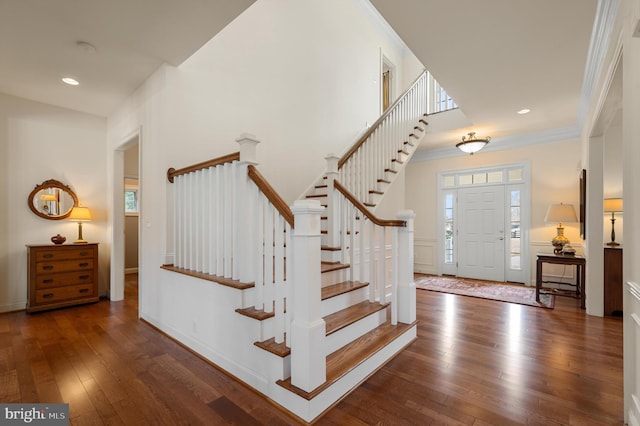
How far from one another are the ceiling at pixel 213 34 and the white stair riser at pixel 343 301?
→ 2375 mm

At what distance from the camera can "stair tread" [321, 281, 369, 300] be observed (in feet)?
8.26

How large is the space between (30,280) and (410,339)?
4.48m

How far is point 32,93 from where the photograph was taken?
354 centimetres

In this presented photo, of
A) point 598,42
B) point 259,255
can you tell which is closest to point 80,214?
point 259,255

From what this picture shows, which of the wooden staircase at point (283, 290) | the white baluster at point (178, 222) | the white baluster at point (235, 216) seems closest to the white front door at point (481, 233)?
the wooden staircase at point (283, 290)

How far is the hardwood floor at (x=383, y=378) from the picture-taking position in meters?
1.71

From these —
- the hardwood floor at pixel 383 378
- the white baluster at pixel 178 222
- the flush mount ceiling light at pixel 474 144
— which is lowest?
the hardwood floor at pixel 383 378

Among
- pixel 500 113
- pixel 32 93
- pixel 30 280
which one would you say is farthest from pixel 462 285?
pixel 32 93

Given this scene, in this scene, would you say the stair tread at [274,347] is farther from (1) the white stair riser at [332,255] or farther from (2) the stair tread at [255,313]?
(1) the white stair riser at [332,255]

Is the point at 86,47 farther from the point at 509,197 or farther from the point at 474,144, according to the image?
the point at 509,197

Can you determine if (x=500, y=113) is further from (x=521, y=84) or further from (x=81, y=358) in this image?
(x=81, y=358)

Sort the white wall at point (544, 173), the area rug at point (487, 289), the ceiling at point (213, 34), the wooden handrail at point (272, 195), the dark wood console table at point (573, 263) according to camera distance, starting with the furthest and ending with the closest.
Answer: the white wall at point (544, 173) < the area rug at point (487, 289) < the dark wood console table at point (573, 263) < the ceiling at point (213, 34) < the wooden handrail at point (272, 195)

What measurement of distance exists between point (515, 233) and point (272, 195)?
5254mm

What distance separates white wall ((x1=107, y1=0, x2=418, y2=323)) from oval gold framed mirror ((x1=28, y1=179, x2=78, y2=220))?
707mm
